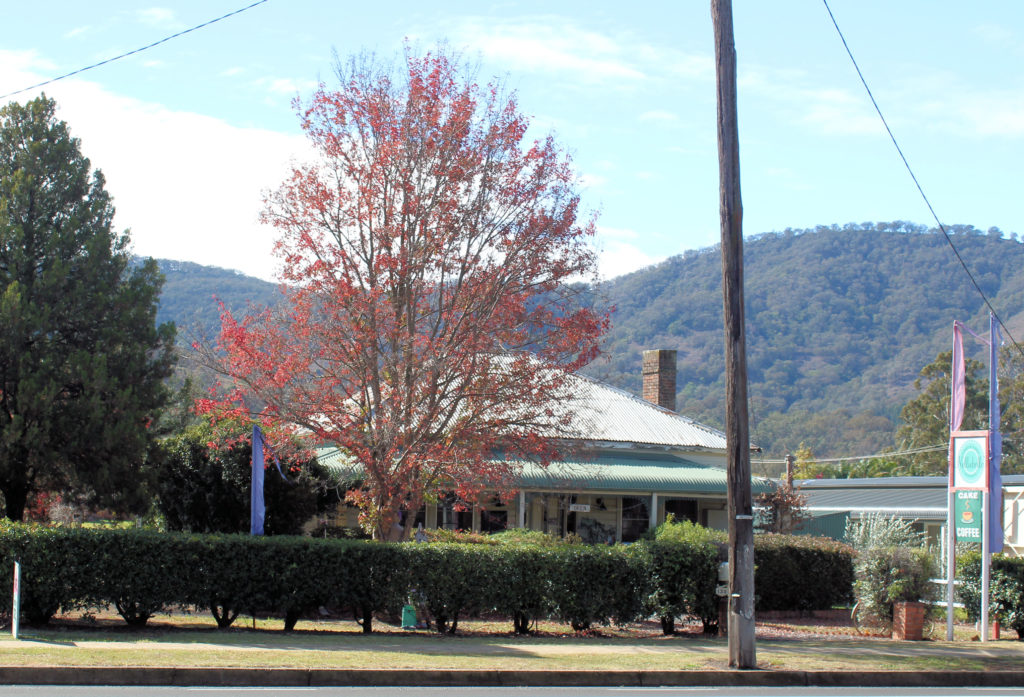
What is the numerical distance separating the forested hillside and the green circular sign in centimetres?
6984

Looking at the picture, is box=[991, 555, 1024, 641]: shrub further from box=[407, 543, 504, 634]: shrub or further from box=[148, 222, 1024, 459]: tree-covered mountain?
box=[148, 222, 1024, 459]: tree-covered mountain

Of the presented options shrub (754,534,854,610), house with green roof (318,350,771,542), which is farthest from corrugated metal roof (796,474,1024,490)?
shrub (754,534,854,610)

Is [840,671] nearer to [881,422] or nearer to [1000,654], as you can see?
[1000,654]

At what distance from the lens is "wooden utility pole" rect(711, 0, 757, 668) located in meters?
11.7

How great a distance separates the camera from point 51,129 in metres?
17.4

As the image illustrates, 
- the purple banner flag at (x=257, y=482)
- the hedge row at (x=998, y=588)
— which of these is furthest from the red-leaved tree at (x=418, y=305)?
the hedge row at (x=998, y=588)

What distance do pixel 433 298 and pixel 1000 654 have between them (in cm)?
1016

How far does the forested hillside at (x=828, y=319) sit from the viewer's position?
100688 millimetres

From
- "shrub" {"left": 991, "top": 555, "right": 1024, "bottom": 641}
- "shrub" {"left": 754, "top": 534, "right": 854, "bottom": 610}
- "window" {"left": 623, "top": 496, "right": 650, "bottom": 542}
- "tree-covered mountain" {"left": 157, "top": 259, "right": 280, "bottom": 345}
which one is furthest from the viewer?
"tree-covered mountain" {"left": 157, "top": 259, "right": 280, "bottom": 345}

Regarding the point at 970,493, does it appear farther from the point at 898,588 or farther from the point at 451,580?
the point at 451,580

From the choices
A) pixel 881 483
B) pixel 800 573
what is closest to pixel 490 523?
pixel 800 573

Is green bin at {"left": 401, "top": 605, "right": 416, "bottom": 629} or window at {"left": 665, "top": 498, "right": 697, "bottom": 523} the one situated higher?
window at {"left": 665, "top": 498, "right": 697, "bottom": 523}

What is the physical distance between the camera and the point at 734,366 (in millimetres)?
11867

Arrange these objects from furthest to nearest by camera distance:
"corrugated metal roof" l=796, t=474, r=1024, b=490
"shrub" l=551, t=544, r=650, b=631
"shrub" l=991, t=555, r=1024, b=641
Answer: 1. "corrugated metal roof" l=796, t=474, r=1024, b=490
2. "shrub" l=991, t=555, r=1024, b=641
3. "shrub" l=551, t=544, r=650, b=631
